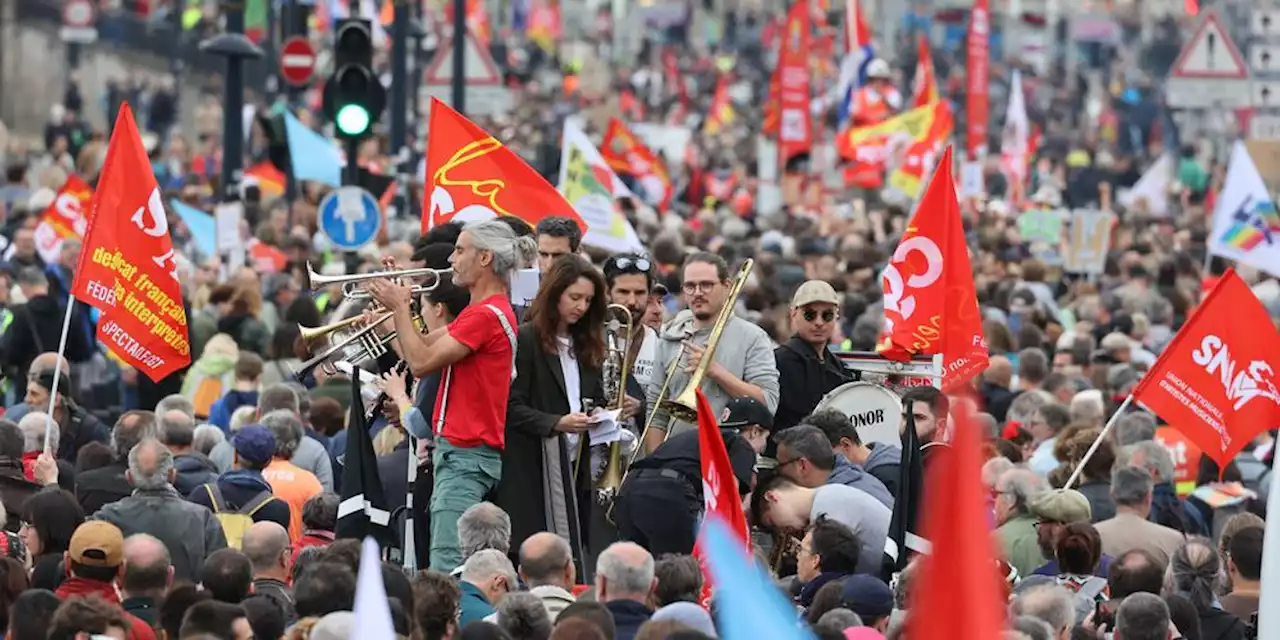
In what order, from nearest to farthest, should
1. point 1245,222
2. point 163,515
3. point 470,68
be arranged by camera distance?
point 163,515 → point 1245,222 → point 470,68

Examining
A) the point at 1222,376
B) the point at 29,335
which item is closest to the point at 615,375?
the point at 1222,376

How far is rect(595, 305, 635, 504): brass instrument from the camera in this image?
413 inches

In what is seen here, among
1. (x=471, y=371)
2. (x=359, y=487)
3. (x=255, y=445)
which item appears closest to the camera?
(x=471, y=371)

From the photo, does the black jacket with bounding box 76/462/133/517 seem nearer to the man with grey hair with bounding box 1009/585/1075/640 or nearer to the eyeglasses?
the eyeglasses

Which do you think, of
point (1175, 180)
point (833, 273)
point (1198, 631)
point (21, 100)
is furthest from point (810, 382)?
point (1175, 180)

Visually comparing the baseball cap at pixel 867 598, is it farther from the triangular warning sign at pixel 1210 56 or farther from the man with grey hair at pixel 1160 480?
the triangular warning sign at pixel 1210 56

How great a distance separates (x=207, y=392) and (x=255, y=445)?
4570 millimetres

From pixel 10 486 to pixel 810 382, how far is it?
308 cm

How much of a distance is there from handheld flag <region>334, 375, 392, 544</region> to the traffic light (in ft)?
25.9

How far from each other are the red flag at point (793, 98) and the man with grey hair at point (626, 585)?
79.2 feet

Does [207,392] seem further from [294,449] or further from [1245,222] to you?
[1245,222]

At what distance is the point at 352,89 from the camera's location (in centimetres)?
1812

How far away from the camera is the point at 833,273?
20.4m

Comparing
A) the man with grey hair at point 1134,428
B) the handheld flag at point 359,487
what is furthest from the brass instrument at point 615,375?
the man with grey hair at point 1134,428
